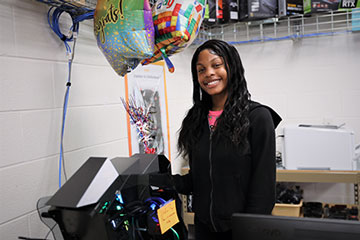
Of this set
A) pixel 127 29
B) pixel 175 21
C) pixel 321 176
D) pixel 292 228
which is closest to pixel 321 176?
pixel 321 176

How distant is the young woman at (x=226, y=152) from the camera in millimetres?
1494

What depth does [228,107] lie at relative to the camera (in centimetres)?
160

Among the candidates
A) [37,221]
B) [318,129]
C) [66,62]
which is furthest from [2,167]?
[318,129]

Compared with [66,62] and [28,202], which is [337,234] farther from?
[66,62]

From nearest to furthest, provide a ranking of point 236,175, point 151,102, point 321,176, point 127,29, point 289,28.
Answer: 1. point 127,29
2. point 236,175
3. point 151,102
4. point 321,176
5. point 289,28

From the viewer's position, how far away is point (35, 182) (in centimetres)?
149

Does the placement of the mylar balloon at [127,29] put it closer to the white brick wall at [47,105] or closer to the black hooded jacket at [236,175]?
the white brick wall at [47,105]

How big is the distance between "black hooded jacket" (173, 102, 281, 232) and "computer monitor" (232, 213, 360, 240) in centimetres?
79

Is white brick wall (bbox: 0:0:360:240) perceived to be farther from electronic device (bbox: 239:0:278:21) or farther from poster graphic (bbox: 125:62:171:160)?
electronic device (bbox: 239:0:278:21)

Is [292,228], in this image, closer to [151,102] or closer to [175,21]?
[175,21]

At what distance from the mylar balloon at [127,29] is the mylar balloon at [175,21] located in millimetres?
59

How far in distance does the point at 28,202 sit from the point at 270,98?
2509 mm

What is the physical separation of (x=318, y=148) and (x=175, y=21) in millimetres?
1879

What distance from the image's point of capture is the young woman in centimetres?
149
